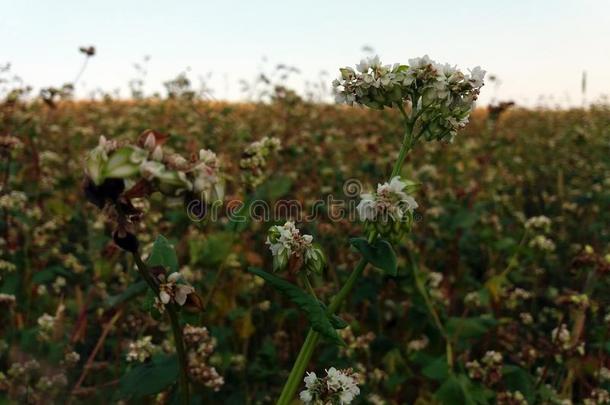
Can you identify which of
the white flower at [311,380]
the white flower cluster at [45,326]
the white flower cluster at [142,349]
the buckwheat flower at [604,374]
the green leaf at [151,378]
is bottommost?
the white flower cluster at [45,326]

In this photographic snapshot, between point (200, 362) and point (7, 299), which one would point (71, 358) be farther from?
point (200, 362)

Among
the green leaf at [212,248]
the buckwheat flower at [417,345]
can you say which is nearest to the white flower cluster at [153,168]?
the green leaf at [212,248]

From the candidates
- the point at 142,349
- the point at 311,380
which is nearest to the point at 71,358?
the point at 142,349

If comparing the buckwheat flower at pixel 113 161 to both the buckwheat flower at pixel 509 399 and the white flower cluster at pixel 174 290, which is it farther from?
the buckwheat flower at pixel 509 399

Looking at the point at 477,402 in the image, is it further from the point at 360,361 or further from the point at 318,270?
the point at 318,270

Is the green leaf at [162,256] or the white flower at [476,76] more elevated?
the white flower at [476,76]

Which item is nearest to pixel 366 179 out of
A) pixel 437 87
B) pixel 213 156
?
pixel 437 87

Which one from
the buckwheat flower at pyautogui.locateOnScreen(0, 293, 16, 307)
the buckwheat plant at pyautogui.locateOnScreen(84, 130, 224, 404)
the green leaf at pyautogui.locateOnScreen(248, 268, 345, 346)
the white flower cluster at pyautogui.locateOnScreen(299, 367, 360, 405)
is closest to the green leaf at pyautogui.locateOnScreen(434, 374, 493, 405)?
the white flower cluster at pyautogui.locateOnScreen(299, 367, 360, 405)
